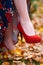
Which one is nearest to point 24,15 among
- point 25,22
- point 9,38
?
point 25,22

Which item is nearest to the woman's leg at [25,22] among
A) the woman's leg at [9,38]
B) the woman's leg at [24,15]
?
the woman's leg at [24,15]

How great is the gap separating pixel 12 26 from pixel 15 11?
12 cm

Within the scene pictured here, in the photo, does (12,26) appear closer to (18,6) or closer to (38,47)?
(18,6)

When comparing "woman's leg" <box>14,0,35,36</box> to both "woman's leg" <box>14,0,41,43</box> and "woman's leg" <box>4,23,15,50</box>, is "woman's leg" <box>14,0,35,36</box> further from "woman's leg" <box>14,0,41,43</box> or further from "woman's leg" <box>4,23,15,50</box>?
"woman's leg" <box>4,23,15,50</box>

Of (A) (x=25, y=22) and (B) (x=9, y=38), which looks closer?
(A) (x=25, y=22)

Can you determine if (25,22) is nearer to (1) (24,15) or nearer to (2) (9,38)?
(1) (24,15)

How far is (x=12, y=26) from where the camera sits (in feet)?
5.91

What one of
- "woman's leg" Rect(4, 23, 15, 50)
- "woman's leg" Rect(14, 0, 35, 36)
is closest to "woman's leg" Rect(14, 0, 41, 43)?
"woman's leg" Rect(14, 0, 35, 36)

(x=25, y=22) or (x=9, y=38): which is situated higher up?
(x=25, y=22)

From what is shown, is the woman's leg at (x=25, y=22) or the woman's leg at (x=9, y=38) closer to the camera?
the woman's leg at (x=25, y=22)

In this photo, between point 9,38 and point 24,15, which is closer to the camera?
point 24,15

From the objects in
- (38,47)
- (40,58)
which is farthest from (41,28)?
(40,58)

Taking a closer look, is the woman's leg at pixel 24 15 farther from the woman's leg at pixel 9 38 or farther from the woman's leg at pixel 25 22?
the woman's leg at pixel 9 38

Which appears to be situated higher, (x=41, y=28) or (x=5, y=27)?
(x=5, y=27)
